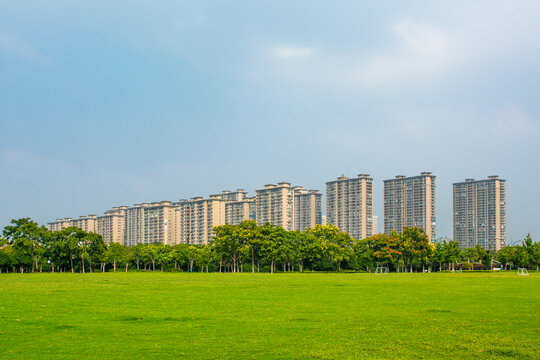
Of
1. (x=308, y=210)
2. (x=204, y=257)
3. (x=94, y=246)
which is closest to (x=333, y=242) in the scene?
(x=204, y=257)

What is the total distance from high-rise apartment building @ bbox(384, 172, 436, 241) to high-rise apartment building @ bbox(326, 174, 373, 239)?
962 cm

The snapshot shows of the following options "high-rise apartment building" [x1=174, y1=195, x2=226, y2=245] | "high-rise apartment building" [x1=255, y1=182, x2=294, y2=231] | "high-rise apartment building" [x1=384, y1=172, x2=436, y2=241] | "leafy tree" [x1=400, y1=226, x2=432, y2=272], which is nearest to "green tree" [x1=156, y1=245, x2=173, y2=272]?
"leafy tree" [x1=400, y1=226, x2=432, y2=272]

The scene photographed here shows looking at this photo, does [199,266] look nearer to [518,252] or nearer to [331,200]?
[518,252]

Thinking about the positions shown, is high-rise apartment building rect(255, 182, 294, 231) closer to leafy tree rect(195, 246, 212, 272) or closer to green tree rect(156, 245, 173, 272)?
green tree rect(156, 245, 173, 272)

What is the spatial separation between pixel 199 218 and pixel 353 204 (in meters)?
57.2

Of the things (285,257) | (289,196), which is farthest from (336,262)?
(289,196)

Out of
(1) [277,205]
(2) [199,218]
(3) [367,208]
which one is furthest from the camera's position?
(2) [199,218]

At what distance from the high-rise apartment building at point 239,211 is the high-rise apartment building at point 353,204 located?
29.8 meters

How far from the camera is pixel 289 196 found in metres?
175

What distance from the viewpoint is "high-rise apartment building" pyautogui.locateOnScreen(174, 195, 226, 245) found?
18650 cm

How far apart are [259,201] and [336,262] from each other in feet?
309

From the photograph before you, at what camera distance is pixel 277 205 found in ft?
571

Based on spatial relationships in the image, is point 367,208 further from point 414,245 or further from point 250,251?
point 250,251

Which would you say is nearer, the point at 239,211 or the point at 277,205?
the point at 277,205
